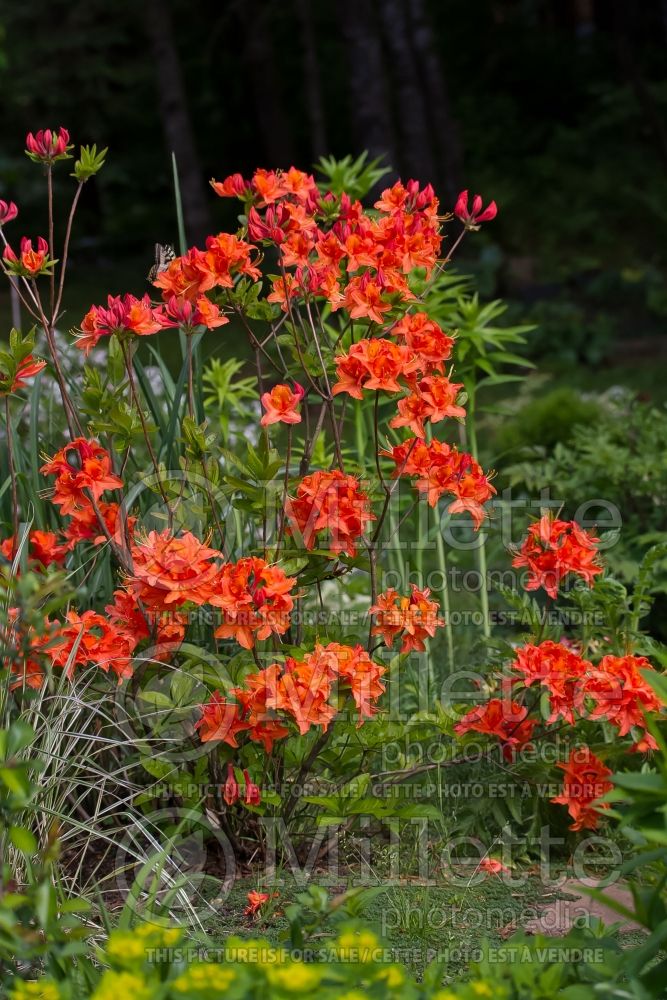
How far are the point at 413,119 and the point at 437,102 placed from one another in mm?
2409

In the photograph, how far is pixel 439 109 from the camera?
12.3 m

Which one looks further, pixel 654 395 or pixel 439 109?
pixel 439 109

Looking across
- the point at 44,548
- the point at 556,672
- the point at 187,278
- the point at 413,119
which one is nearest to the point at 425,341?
the point at 187,278

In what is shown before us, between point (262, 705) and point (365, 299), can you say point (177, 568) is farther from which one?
point (365, 299)

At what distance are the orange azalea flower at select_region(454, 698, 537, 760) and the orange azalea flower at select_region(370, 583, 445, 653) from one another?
10.0 inches

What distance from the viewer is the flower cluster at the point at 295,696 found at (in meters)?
2.23

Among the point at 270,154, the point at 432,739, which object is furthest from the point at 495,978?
the point at 270,154

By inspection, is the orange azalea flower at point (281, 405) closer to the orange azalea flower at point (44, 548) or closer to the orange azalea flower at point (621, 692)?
the orange azalea flower at point (44, 548)

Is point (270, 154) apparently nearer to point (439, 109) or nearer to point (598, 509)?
point (439, 109)

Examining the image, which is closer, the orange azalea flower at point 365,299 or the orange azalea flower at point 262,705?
the orange azalea flower at point 262,705

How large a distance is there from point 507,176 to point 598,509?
37.8 ft

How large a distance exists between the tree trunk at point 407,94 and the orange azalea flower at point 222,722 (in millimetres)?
8254

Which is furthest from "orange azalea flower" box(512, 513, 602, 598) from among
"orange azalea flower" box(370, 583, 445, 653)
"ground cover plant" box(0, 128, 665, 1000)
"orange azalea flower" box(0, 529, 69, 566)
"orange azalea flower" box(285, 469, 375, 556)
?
"orange azalea flower" box(0, 529, 69, 566)

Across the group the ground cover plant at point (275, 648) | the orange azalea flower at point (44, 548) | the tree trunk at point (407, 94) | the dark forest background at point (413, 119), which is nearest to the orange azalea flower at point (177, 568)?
the ground cover plant at point (275, 648)
